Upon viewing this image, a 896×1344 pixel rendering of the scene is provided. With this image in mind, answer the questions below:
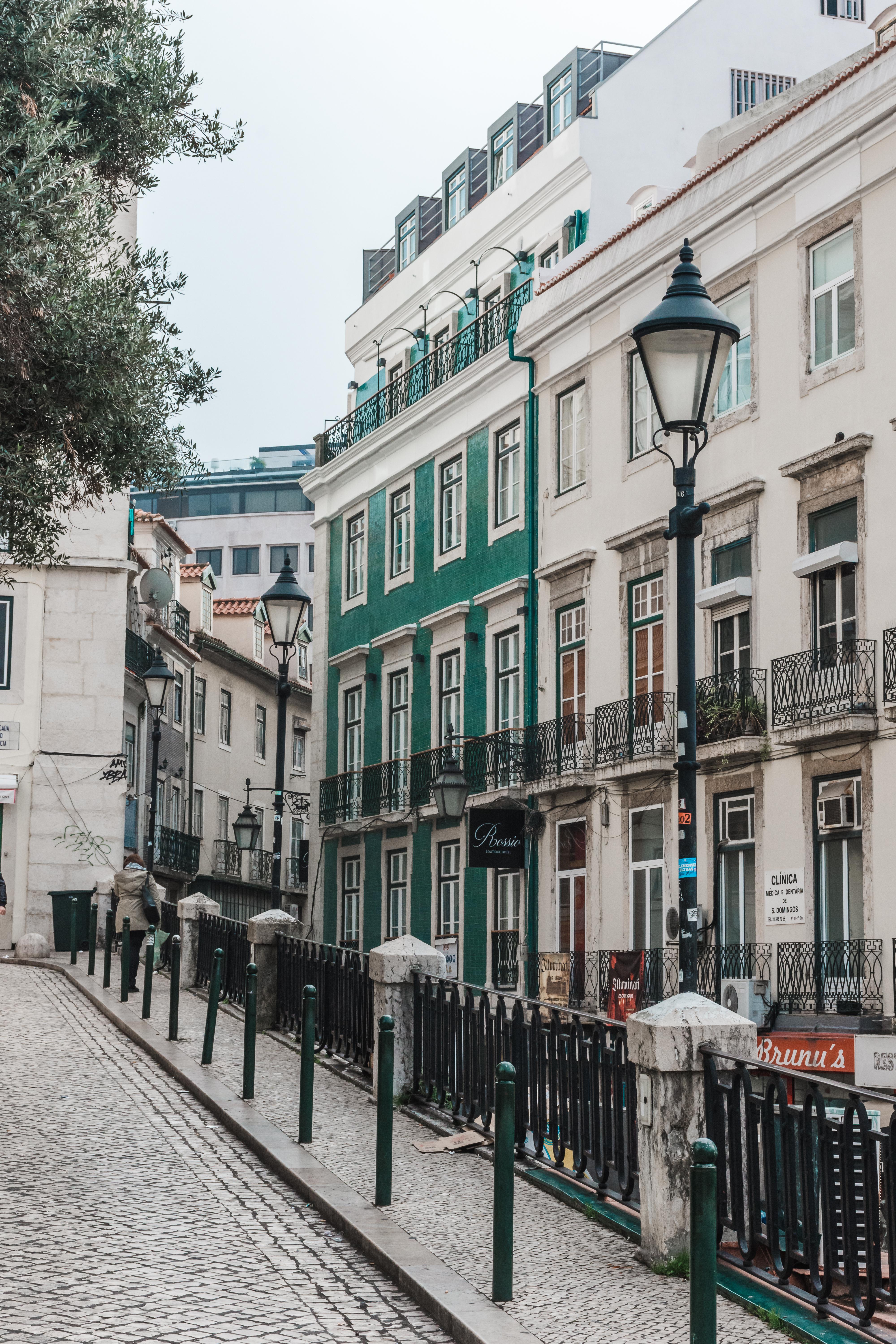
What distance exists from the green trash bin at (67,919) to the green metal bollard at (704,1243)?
23387 mm

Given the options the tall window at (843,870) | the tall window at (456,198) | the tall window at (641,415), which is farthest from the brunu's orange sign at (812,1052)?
the tall window at (456,198)

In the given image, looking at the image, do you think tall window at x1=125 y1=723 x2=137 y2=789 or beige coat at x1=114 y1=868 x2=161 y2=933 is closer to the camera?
beige coat at x1=114 y1=868 x2=161 y2=933

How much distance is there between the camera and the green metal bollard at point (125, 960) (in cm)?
1919

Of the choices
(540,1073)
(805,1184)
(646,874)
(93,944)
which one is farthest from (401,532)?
(805,1184)

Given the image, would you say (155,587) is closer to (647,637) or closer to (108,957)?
(647,637)

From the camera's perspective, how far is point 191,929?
20.7 metres

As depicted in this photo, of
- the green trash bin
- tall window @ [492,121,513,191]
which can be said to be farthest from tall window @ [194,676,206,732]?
tall window @ [492,121,513,191]

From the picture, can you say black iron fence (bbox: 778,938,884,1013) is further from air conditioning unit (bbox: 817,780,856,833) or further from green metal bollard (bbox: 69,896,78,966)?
green metal bollard (bbox: 69,896,78,966)

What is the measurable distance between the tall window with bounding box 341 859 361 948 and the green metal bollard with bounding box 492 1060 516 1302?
27.7m

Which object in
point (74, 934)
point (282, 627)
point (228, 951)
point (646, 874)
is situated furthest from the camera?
point (74, 934)

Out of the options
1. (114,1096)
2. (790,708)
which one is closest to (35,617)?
(790,708)

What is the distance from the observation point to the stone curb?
659cm

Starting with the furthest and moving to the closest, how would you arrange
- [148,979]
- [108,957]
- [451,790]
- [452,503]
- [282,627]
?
[452,503] < [451,790] < [108,957] < [282,627] < [148,979]

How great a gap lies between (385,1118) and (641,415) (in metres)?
18.4
